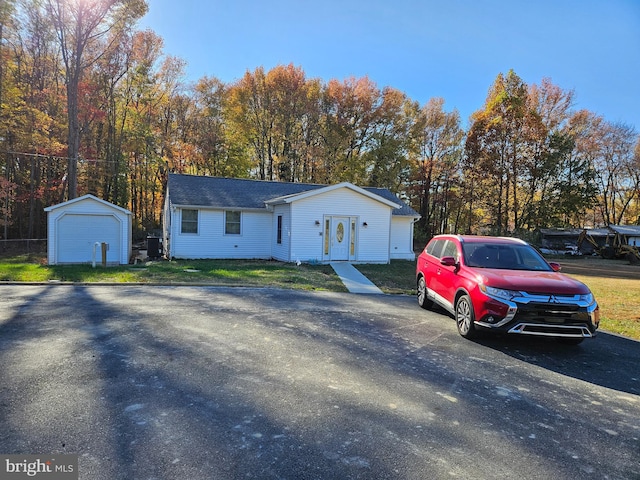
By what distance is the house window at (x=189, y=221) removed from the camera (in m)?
17.7

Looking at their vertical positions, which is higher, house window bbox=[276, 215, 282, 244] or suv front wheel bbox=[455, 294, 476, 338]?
house window bbox=[276, 215, 282, 244]

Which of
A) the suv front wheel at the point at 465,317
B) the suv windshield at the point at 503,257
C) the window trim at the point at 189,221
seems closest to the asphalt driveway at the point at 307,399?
the suv front wheel at the point at 465,317

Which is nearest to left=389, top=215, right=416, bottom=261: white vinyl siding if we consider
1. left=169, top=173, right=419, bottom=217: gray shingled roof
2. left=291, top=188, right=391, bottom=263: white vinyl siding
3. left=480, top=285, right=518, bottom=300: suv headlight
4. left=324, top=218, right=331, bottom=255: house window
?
left=169, top=173, right=419, bottom=217: gray shingled roof

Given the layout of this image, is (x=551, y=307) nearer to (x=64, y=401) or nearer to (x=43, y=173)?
(x=64, y=401)

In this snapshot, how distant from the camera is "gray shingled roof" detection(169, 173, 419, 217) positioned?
1788cm

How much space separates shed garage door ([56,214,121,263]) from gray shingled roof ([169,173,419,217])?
2.86m

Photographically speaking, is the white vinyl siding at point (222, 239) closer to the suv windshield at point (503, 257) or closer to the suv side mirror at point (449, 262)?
the suv side mirror at point (449, 262)

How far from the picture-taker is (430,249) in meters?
8.68

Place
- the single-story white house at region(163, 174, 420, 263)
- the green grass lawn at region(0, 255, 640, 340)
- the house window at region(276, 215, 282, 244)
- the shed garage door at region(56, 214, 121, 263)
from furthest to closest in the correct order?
the house window at region(276, 215, 282, 244) < the single-story white house at region(163, 174, 420, 263) < the shed garage door at region(56, 214, 121, 263) < the green grass lawn at region(0, 255, 640, 340)

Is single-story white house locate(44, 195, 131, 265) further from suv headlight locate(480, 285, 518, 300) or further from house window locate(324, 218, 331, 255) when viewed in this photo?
suv headlight locate(480, 285, 518, 300)

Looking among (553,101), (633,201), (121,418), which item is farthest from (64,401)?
(633,201)

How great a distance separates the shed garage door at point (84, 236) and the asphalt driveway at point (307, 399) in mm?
10856

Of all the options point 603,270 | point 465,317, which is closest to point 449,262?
point 465,317

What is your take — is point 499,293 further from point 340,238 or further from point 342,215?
point 340,238
